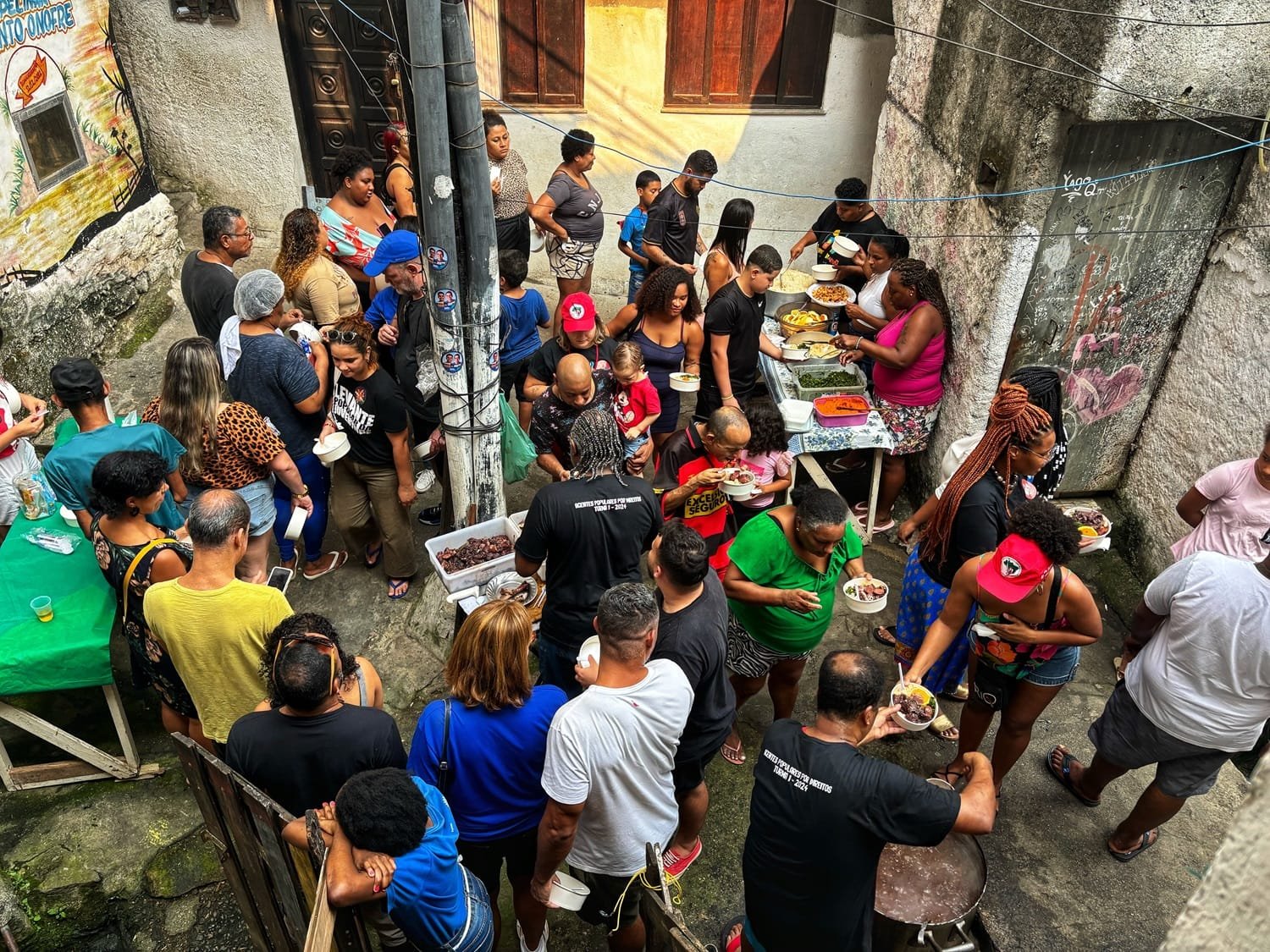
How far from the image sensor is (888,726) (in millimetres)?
3564

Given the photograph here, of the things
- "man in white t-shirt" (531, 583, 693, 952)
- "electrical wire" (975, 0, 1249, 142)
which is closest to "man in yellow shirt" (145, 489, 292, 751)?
"man in white t-shirt" (531, 583, 693, 952)

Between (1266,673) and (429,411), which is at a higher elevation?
(1266,673)

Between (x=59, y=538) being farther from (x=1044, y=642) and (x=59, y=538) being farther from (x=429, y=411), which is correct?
(x=1044, y=642)

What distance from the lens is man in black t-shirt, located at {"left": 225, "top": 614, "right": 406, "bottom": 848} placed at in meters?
3.28

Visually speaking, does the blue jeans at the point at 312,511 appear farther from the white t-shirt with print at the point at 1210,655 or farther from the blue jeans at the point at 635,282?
the white t-shirt with print at the point at 1210,655

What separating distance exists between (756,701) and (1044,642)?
6.09 feet

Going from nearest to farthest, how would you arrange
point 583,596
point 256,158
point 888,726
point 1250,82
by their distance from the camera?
point 888,726, point 583,596, point 1250,82, point 256,158

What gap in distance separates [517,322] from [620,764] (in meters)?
3.77

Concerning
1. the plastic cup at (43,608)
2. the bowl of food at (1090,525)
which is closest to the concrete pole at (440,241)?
the plastic cup at (43,608)

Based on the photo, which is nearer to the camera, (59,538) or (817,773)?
(817,773)

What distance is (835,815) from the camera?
300cm

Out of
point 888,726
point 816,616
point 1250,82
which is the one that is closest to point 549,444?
point 816,616

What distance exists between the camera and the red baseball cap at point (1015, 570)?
3.88 metres

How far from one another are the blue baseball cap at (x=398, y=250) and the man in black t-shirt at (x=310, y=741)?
10.7ft
